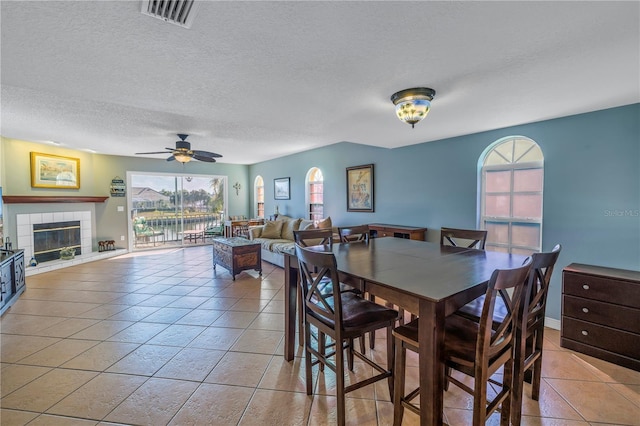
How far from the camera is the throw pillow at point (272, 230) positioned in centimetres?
628

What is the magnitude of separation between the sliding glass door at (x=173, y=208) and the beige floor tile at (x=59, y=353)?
17.1 ft

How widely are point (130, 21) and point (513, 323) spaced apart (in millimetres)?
2571

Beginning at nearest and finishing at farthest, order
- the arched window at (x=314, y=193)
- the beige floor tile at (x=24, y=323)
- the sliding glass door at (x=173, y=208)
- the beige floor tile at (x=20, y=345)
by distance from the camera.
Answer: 1. the beige floor tile at (x=20, y=345)
2. the beige floor tile at (x=24, y=323)
3. the arched window at (x=314, y=193)
4. the sliding glass door at (x=173, y=208)

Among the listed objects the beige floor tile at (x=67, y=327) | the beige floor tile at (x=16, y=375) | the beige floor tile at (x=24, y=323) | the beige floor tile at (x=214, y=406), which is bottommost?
the beige floor tile at (x=214, y=406)

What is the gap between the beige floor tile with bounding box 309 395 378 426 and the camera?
176 centimetres

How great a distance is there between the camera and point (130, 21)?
4.76 ft

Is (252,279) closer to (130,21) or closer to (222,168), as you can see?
(130,21)

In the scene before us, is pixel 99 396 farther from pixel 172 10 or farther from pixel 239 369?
pixel 172 10

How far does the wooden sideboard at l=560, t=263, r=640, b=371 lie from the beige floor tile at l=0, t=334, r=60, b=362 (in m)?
4.91

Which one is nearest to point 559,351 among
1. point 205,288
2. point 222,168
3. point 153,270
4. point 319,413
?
point 319,413

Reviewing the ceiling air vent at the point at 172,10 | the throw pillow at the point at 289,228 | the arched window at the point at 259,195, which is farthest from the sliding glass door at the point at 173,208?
the ceiling air vent at the point at 172,10

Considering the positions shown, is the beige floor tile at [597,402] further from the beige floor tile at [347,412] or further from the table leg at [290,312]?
the table leg at [290,312]

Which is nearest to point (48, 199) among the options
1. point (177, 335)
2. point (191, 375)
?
point (177, 335)

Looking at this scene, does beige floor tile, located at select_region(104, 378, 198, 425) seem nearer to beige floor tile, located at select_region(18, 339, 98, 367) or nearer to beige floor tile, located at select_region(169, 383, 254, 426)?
beige floor tile, located at select_region(169, 383, 254, 426)
